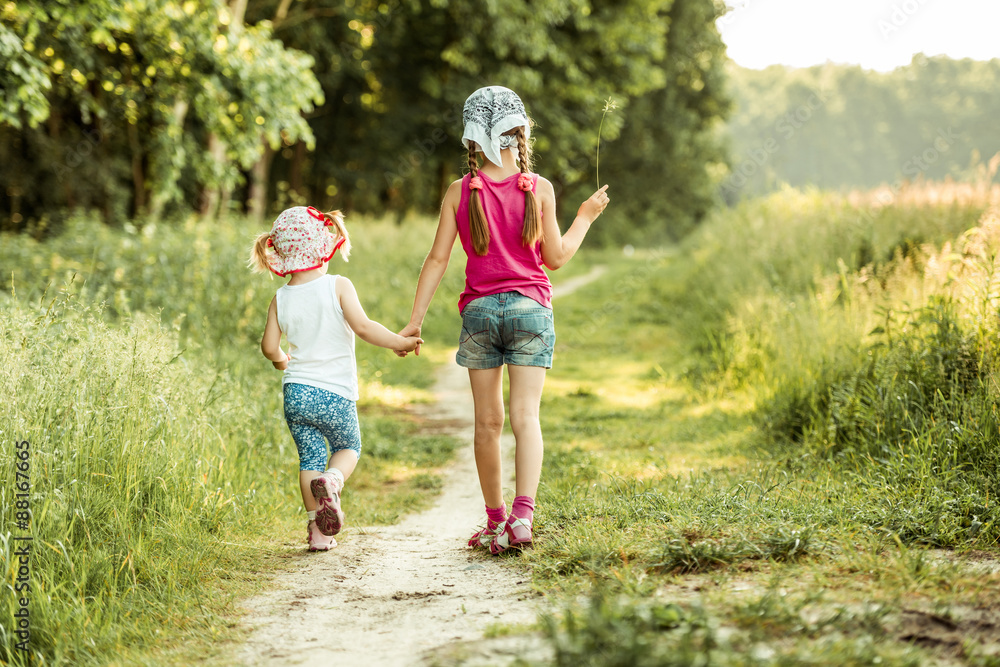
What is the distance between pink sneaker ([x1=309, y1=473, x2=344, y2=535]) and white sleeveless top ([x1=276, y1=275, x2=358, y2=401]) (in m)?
0.47

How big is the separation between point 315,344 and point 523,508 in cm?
133

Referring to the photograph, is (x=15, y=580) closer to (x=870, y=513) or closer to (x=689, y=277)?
(x=870, y=513)

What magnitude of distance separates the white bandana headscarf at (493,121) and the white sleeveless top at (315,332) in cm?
105

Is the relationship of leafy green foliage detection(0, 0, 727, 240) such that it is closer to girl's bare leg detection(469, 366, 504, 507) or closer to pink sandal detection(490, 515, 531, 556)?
girl's bare leg detection(469, 366, 504, 507)

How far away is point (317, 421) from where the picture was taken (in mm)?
3938

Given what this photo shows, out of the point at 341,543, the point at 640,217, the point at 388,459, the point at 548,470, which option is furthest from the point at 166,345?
the point at 640,217

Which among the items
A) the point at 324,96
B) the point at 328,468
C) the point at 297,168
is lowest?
the point at 328,468

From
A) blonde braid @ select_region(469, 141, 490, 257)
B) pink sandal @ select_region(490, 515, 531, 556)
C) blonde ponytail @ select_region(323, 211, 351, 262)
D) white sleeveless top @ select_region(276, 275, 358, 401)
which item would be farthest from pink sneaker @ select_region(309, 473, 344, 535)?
blonde braid @ select_region(469, 141, 490, 257)

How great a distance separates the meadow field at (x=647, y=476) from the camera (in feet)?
8.01

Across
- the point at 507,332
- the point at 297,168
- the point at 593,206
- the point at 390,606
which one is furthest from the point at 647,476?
the point at 297,168

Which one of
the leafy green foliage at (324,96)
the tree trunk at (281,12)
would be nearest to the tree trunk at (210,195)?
the leafy green foliage at (324,96)

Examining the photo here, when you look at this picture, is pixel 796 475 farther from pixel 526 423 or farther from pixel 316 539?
pixel 316 539

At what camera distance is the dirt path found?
254cm

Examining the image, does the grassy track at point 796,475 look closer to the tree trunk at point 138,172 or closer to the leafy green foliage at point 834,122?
the tree trunk at point 138,172
